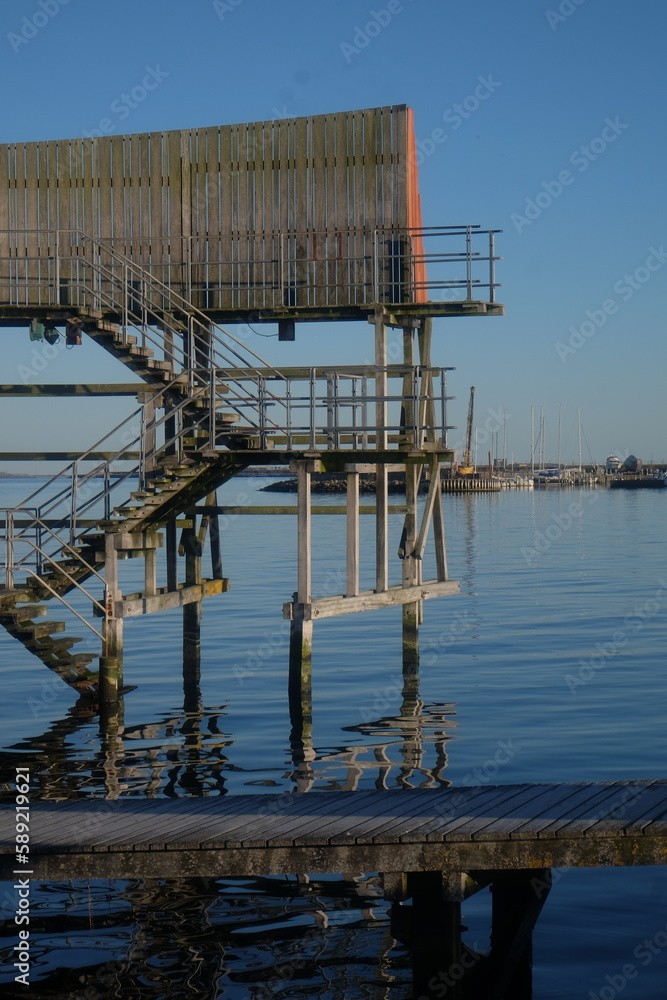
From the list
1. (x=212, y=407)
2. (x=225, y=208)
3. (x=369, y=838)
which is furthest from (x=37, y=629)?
(x=369, y=838)

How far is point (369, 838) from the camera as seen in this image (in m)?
10.2

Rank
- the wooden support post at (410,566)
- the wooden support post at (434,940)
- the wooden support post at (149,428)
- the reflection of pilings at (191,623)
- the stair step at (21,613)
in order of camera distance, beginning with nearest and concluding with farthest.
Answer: the wooden support post at (434,940)
the stair step at (21,613)
the wooden support post at (149,428)
the wooden support post at (410,566)
the reflection of pilings at (191,623)

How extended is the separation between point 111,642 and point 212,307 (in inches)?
307

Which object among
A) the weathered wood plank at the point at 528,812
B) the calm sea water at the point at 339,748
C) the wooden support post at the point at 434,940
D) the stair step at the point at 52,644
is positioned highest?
the stair step at the point at 52,644

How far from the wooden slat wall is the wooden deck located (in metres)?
14.9

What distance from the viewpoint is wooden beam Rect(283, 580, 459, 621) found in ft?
70.2

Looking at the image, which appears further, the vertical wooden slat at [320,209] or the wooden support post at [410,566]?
the vertical wooden slat at [320,209]

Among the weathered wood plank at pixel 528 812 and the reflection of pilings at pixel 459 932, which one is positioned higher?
the weathered wood plank at pixel 528 812

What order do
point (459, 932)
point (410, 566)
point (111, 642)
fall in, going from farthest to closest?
point (410, 566) → point (111, 642) → point (459, 932)

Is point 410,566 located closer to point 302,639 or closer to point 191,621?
point 302,639

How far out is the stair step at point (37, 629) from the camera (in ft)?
68.8

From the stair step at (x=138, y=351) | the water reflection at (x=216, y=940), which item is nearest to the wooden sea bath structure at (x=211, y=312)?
the stair step at (x=138, y=351)

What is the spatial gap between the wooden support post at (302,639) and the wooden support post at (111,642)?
9.74 ft

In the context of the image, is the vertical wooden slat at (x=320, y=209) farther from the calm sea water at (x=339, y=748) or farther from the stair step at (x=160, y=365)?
the calm sea water at (x=339, y=748)
